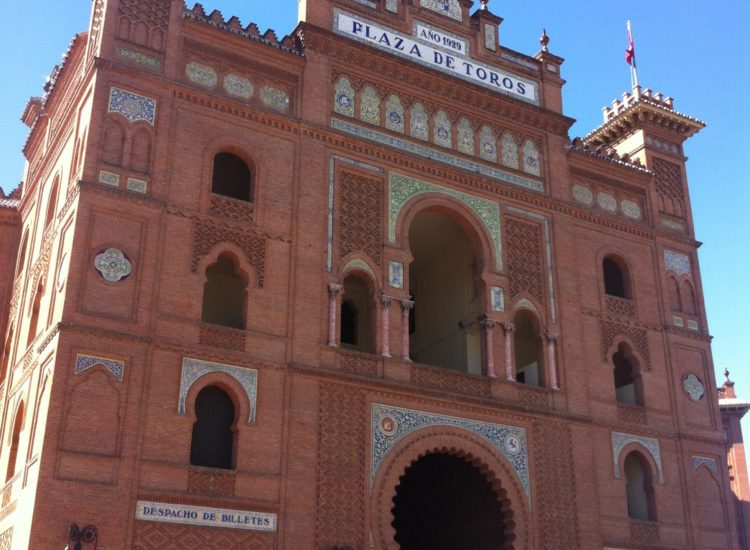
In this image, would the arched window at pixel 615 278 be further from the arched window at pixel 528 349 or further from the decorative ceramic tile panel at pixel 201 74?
the decorative ceramic tile panel at pixel 201 74

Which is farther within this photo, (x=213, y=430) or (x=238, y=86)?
(x=238, y=86)

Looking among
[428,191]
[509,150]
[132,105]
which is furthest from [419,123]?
[132,105]

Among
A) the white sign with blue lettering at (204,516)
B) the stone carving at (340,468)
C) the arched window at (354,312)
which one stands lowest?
the white sign with blue lettering at (204,516)

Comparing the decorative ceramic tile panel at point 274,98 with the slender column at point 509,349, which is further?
the slender column at point 509,349

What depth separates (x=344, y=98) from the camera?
19219 mm

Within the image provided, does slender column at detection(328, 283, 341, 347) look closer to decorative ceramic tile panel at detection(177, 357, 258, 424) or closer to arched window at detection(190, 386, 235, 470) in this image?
decorative ceramic tile panel at detection(177, 357, 258, 424)

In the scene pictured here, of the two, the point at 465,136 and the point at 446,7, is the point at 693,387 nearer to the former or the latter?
the point at 465,136

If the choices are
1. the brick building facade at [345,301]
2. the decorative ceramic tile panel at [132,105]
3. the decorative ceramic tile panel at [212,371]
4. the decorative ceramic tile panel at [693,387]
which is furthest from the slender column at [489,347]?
the decorative ceramic tile panel at [132,105]

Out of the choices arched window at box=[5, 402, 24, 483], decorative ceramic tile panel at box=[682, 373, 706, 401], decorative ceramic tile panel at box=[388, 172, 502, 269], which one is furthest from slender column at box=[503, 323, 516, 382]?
arched window at box=[5, 402, 24, 483]

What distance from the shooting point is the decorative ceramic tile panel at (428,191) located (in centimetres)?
1881

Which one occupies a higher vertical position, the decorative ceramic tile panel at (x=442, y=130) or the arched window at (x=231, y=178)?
the decorative ceramic tile panel at (x=442, y=130)

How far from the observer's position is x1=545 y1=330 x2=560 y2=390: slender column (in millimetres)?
19344

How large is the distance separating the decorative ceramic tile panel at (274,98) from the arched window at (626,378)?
888cm

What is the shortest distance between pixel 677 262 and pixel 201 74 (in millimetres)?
11957
